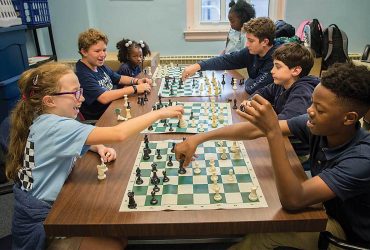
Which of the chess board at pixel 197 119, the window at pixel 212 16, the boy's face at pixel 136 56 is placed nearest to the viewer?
the chess board at pixel 197 119

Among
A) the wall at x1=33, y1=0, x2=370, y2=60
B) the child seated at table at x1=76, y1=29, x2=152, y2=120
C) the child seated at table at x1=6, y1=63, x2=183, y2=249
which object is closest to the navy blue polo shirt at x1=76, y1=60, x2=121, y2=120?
the child seated at table at x1=76, y1=29, x2=152, y2=120

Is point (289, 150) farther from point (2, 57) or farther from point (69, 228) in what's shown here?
A: point (2, 57)

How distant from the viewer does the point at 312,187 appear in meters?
1.09

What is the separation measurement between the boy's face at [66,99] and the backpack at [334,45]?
3521 mm

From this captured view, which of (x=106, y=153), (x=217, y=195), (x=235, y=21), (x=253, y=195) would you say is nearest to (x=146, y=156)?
(x=106, y=153)

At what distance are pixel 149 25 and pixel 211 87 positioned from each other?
8.01ft

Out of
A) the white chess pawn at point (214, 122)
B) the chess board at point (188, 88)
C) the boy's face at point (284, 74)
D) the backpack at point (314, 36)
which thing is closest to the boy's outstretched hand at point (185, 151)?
the white chess pawn at point (214, 122)

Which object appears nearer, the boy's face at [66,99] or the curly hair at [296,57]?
the boy's face at [66,99]

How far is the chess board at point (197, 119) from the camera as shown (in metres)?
1.78

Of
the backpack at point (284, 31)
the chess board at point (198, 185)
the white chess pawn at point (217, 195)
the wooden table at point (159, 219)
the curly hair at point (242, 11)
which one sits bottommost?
the wooden table at point (159, 219)

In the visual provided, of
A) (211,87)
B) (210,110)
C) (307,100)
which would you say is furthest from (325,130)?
(211,87)

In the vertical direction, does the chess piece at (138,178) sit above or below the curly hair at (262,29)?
below

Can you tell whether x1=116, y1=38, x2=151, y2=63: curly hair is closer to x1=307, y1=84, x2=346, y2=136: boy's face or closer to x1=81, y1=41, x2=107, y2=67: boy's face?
x1=81, y1=41, x2=107, y2=67: boy's face

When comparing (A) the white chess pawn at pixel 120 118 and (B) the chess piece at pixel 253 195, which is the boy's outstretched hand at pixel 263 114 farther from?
(A) the white chess pawn at pixel 120 118
